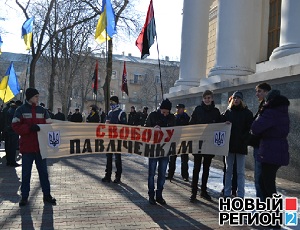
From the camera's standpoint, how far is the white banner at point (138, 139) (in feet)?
23.1

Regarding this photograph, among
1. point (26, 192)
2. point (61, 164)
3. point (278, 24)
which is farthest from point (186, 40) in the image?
point (26, 192)

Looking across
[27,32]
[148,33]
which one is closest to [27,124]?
[148,33]

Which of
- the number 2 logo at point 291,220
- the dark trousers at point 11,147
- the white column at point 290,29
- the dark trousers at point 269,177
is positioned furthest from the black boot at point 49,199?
the white column at point 290,29

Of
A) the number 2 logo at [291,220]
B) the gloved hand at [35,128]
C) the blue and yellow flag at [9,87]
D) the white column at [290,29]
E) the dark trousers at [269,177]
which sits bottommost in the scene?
the number 2 logo at [291,220]

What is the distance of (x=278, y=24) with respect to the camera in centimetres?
1401

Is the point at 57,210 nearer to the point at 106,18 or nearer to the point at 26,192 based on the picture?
the point at 26,192

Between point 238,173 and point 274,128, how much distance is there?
1635mm

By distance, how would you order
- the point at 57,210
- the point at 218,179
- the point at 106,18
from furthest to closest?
the point at 106,18 < the point at 218,179 < the point at 57,210

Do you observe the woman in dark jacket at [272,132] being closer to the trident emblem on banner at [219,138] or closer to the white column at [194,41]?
the trident emblem on banner at [219,138]

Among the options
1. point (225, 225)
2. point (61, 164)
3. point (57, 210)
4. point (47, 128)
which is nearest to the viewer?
point (225, 225)

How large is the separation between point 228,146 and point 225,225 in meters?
1.65

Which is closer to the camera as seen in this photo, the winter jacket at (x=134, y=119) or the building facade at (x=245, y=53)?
the building facade at (x=245, y=53)

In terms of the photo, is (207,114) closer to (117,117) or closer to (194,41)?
(117,117)

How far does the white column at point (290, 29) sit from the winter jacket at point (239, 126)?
408 centimetres
